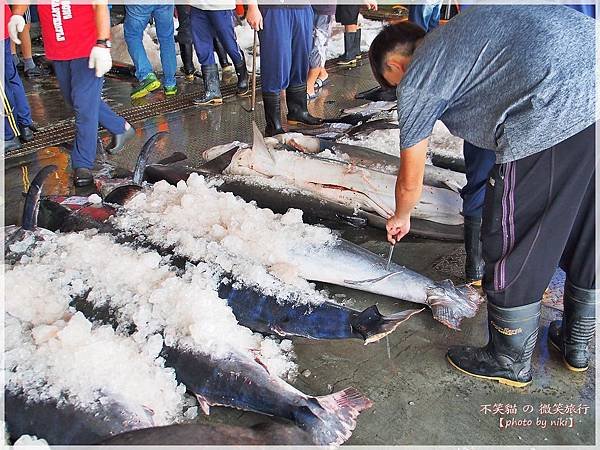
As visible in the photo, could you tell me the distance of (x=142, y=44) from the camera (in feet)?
24.6

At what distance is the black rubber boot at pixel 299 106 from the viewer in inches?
253

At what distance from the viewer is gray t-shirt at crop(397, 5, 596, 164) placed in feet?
7.61

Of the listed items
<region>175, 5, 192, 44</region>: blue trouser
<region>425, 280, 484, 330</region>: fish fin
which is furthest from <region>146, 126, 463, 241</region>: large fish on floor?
<region>175, 5, 192, 44</region>: blue trouser

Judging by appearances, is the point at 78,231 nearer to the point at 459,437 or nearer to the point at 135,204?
the point at 135,204

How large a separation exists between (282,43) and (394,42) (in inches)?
134

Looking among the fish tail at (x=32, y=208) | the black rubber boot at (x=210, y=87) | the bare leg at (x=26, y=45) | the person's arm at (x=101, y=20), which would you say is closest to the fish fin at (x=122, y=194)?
the fish tail at (x=32, y=208)

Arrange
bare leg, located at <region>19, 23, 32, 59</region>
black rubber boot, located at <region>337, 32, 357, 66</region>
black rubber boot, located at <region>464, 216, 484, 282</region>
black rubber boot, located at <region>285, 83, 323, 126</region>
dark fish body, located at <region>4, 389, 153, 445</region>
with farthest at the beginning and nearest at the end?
black rubber boot, located at <region>337, 32, 357, 66</region> < bare leg, located at <region>19, 23, 32, 59</region> < black rubber boot, located at <region>285, 83, 323, 126</region> < black rubber boot, located at <region>464, 216, 484, 282</region> < dark fish body, located at <region>4, 389, 153, 445</region>

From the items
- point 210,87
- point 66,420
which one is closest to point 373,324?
point 66,420

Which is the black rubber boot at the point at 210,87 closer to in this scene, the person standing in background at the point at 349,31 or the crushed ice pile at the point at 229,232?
the person standing in background at the point at 349,31

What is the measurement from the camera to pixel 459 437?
2527mm

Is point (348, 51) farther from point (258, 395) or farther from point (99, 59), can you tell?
point (258, 395)

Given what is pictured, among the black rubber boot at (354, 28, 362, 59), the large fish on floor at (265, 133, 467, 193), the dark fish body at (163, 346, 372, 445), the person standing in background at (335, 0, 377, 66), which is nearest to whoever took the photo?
the dark fish body at (163, 346, 372, 445)

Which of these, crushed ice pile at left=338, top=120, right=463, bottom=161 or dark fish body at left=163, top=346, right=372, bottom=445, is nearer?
dark fish body at left=163, top=346, right=372, bottom=445

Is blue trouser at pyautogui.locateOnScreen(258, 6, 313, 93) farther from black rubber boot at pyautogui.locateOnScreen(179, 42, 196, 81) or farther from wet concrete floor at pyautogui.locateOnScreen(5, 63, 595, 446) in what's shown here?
wet concrete floor at pyautogui.locateOnScreen(5, 63, 595, 446)
